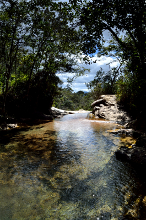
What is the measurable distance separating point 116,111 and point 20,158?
42.1 feet

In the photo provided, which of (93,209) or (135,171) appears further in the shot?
(135,171)

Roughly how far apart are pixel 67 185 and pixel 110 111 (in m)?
13.4

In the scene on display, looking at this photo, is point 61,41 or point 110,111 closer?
point 61,41

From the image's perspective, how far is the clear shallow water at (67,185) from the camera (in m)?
2.62

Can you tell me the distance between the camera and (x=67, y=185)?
3494mm

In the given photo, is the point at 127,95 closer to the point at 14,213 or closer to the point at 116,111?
the point at 116,111

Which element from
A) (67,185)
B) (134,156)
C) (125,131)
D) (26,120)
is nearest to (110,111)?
(125,131)

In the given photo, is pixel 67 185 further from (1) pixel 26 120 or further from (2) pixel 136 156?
(1) pixel 26 120

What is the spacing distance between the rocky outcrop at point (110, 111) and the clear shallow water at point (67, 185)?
912cm

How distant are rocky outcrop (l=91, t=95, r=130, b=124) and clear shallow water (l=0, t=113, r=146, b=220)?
9.12 meters

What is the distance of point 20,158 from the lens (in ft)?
16.3

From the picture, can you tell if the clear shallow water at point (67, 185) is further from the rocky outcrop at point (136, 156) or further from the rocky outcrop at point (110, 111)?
the rocky outcrop at point (110, 111)

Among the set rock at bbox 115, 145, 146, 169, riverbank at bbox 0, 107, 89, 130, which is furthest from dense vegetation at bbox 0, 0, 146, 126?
rock at bbox 115, 145, 146, 169

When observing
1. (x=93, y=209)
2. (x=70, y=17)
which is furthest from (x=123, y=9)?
(x=93, y=209)
